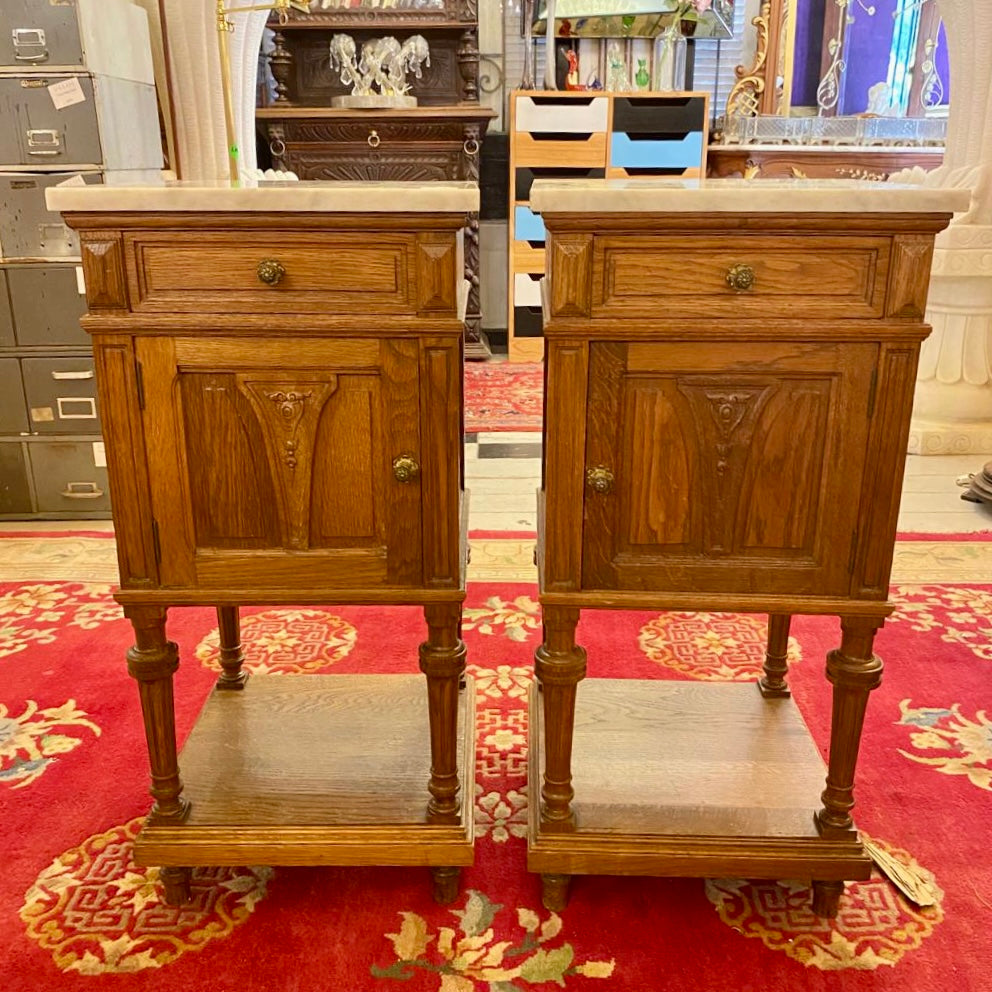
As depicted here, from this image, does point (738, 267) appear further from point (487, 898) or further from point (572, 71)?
point (572, 71)

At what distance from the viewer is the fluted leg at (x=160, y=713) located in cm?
147

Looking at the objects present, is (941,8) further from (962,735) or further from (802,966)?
(802,966)

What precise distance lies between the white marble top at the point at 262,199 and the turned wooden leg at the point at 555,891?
3.34 ft

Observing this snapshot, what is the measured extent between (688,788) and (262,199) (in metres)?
1.16

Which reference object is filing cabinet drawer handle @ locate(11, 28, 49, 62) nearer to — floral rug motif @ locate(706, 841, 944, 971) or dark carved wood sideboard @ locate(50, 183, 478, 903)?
dark carved wood sideboard @ locate(50, 183, 478, 903)

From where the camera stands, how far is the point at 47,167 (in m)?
2.93

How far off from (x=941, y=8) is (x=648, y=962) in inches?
144

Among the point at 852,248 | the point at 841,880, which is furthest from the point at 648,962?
the point at 852,248

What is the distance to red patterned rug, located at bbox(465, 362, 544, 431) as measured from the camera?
429 centimetres

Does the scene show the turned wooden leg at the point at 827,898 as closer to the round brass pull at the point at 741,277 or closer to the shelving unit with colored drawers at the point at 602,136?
the round brass pull at the point at 741,277

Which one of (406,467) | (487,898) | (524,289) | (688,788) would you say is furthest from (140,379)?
(524,289)

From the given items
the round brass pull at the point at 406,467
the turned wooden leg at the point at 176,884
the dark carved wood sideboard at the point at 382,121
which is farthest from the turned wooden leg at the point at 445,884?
the dark carved wood sideboard at the point at 382,121

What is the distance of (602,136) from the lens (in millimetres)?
5219

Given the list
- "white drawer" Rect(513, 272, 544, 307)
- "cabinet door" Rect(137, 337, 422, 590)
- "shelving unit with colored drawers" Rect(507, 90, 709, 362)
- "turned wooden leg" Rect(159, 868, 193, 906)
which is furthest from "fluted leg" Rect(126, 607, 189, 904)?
"white drawer" Rect(513, 272, 544, 307)
